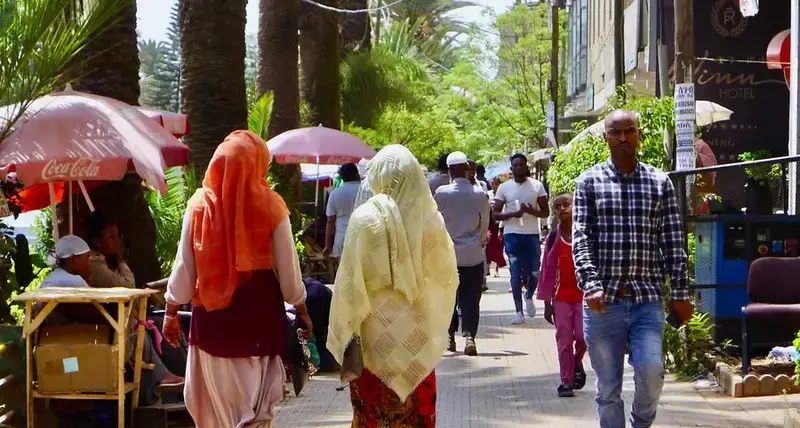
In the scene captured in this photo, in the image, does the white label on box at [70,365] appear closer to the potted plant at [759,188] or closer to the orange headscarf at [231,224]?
the orange headscarf at [231,224]

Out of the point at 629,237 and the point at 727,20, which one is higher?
the point at 727,20

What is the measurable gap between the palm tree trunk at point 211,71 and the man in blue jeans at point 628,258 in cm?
800

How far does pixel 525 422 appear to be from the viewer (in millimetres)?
8906

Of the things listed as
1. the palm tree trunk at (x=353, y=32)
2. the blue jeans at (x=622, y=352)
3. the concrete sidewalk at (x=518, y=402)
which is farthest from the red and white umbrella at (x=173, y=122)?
the palm tree trunk at (x=353, y=32)

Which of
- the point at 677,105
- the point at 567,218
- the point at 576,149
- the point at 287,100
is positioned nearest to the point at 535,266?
the point at 576,149

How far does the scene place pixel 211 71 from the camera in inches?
559

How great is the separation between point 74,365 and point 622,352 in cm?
321

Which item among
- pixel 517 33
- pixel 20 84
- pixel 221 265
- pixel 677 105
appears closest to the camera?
pixel 221 265

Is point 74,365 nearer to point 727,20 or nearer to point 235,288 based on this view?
point 235,288

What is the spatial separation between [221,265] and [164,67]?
90.6 meters

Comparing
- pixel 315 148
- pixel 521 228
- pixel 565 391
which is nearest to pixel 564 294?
pixel 565 391

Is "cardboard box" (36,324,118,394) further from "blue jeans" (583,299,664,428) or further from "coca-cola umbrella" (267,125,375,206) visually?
"coca-cola umbrella" (267,125,375,206)

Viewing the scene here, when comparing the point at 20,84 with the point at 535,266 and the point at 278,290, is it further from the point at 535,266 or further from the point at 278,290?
the point at 535,266

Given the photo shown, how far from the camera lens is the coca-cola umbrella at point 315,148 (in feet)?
63.1
